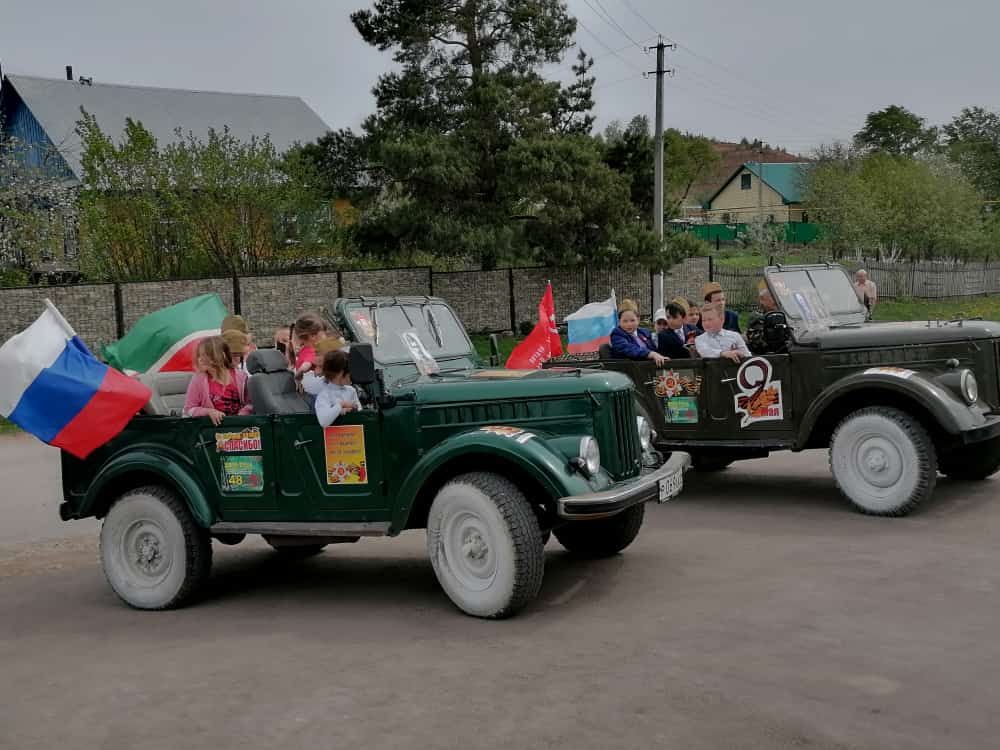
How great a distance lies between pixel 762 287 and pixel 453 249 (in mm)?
14929

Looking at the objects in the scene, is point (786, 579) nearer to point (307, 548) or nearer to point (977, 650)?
point (977, 650)

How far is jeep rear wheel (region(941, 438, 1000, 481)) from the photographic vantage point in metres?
9.38

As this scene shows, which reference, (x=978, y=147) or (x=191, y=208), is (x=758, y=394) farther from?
(x=978, y=147)

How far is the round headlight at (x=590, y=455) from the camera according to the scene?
6.06m


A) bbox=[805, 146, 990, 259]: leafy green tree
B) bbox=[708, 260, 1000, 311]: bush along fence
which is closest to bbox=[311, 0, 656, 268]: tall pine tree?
bbox=[708, 260, 1000, 311]: bush along fence

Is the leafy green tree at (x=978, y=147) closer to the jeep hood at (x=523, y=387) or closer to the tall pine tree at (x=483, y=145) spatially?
the tall pine tree at (x=483, y=145)

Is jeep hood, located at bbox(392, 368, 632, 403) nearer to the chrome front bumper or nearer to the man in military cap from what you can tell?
the chrome front bumper

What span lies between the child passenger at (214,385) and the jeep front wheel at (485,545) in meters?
1.65

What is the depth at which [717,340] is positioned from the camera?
9242mm

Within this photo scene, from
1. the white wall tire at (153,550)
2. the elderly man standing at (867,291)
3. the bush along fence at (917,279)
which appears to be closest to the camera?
the white wall tire at (153,550)

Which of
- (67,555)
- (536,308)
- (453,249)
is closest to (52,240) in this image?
(453,249)

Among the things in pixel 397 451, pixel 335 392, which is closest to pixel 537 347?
pixel 335 392

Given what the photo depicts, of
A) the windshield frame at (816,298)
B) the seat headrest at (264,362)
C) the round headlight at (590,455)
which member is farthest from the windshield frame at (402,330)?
the windshield frame at (816,298)

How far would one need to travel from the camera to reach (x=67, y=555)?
8500 mm
